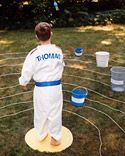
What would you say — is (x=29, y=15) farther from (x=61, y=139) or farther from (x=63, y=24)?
(x=61, y=139)

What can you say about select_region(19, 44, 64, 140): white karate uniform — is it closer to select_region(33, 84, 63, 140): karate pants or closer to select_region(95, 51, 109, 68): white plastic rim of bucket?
select_region(33, 84, 63, 140): karate pants

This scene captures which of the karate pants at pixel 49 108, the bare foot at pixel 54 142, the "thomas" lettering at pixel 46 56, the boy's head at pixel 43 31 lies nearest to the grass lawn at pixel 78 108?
the bare foot at pixel 54 142

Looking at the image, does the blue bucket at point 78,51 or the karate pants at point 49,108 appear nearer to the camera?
the karate pants at point 49,108

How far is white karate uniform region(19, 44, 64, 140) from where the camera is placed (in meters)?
4.66

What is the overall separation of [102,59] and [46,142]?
305cm

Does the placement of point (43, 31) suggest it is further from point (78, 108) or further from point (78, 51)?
point (78, 51)

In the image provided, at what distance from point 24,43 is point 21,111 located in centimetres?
387

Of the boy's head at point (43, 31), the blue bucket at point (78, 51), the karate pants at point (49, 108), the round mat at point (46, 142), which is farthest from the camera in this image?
the blue bucket at point (78, 51)

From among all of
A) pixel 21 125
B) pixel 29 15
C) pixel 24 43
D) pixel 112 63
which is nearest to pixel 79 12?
pixel 29 15

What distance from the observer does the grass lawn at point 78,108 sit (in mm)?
4980

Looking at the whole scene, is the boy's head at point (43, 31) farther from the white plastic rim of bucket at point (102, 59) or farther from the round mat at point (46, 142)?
the white plastic rim of bucket at point (102, 59)

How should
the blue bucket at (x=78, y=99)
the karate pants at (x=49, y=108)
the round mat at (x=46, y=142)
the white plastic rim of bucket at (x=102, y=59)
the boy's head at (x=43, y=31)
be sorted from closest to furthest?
the boy's head at (x=43, y=31) < the karate pants at (x=49, y=108) < the round mat at (x=46, y=142) < the blue bucket at (x=78, y=99) < the white plastic rim of bucket at (x=102, y=59)

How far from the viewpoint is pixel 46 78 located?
4711 mm

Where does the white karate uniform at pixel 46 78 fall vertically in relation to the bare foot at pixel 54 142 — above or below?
above
